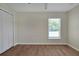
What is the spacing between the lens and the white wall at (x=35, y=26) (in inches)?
275

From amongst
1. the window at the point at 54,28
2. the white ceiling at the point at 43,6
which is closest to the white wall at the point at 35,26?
the window at the point at 54,28

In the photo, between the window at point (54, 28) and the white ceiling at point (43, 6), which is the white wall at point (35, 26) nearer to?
the window at point (54, 28)

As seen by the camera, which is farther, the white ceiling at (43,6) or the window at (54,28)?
the window at (54,28)

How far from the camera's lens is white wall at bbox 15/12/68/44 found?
698cm

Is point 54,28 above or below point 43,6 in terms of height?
below

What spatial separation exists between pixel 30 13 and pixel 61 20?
1762 millimetres

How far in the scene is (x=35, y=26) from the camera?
7094 mm

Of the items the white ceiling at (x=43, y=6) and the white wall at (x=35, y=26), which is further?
the white wall at (x=35, y=26)

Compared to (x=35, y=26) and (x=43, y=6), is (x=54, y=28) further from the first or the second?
(x=43, y=6)

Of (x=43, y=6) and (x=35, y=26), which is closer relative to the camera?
(x=43, y=6)

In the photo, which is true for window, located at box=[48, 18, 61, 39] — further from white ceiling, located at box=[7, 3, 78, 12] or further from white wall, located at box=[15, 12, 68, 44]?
white ceiling, located at box=[7, 3, 78, 12]

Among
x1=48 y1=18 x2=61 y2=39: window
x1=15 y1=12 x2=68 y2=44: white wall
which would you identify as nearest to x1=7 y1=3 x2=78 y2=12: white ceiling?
x1=15 y1=12 x2=68 y2=44: white wall

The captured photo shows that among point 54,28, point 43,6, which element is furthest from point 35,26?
point 43,6

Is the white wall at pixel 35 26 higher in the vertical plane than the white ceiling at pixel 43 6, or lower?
lower
